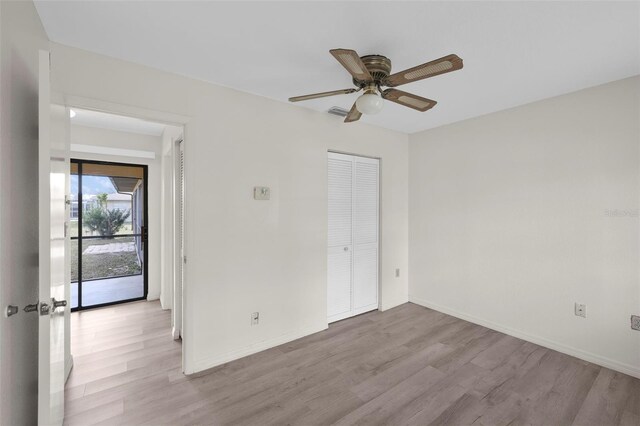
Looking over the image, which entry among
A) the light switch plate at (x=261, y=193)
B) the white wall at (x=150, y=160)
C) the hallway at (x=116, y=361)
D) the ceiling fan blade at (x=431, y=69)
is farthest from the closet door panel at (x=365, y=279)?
the white wall at (x=150, y=160)

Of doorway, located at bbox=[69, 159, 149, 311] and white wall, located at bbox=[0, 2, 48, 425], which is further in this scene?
doorway, located at bbox=[69, 159, 149, 311]

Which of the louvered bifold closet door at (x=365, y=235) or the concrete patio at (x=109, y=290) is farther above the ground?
the louvered bifold closet door at (x=365, y=235)

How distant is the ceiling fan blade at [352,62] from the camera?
1496 mm

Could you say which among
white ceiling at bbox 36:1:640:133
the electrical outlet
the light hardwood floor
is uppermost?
white ceiling at bbox 36:1:640:133

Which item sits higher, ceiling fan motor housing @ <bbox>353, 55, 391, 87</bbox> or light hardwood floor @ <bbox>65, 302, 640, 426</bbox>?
ceiling fan motor housing @ <bbox>353, 55, 391, 87</bbox>

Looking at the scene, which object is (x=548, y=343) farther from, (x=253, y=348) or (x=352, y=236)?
(x=253, y=348)

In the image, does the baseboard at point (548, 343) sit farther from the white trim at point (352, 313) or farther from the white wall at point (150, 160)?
the white wall at point (150, 160)

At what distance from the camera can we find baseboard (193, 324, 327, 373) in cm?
248

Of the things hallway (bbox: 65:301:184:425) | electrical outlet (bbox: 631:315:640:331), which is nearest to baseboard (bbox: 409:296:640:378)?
electrical outlet (bbox: 631:315:640:331)

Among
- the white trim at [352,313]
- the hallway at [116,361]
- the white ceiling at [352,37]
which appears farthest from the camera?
the white trim at [352,313]

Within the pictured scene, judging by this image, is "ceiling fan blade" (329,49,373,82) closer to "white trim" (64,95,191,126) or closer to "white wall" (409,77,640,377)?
"white trim" (64,95,191,126)

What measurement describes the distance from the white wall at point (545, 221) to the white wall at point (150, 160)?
158 inches

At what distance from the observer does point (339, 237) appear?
3.53m

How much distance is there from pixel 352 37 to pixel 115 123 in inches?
131
